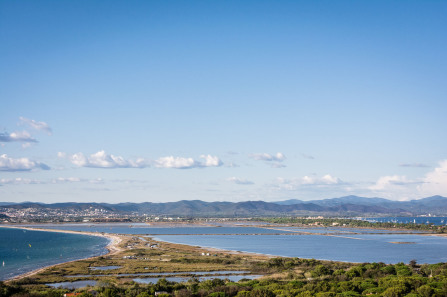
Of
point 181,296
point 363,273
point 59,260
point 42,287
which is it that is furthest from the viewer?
point 59,260

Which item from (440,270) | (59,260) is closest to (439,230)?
(440,270)

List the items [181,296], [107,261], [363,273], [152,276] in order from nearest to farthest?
1. [181,296]
2. [363,273]
3. [152,276]
4. [107,261]

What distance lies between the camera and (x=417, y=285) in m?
39.5

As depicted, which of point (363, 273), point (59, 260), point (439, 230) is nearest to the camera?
point (363, 273)

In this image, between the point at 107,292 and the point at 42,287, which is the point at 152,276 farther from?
the point at 107,292

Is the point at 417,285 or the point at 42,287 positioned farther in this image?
the point at 42,287

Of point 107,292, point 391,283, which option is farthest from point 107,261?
point 391,283

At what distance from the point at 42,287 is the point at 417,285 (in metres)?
36.0

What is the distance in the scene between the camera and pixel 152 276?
58.5 meters

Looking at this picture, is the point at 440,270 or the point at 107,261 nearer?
the point at 440,270

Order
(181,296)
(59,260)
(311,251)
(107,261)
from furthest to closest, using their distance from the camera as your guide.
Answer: (311,251), (59,260), (107,261), (181,296)

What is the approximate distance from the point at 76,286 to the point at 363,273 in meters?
31.6

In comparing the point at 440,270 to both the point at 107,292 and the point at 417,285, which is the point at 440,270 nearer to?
the point at 417,285

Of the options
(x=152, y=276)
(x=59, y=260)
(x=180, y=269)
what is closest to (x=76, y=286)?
(x=152, y=276)
